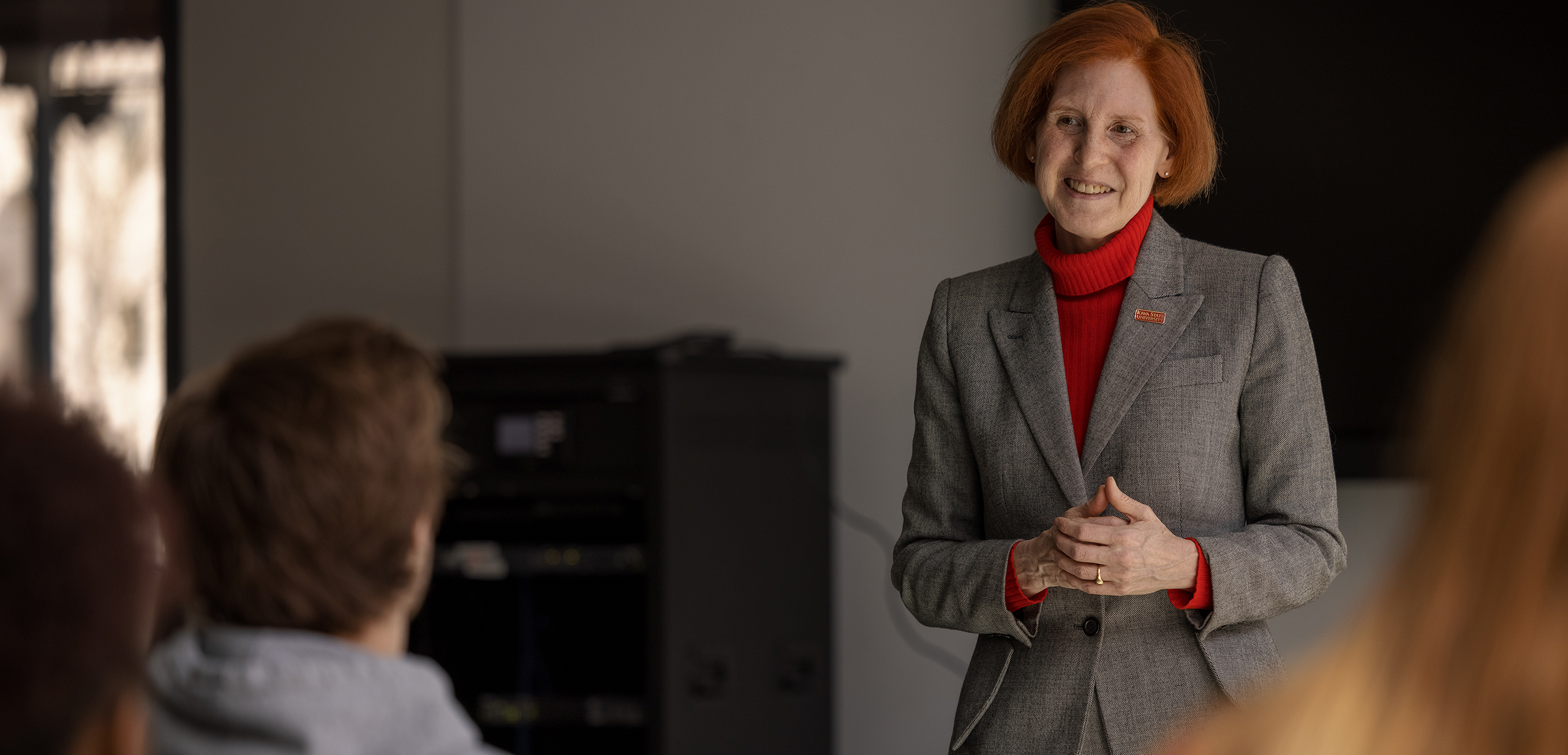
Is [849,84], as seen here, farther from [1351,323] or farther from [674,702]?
[674,702]

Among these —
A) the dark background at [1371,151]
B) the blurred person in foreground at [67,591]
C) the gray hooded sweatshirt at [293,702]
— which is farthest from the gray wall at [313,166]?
the blurred person in foreground at [67,591]

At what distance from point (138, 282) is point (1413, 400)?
377cm

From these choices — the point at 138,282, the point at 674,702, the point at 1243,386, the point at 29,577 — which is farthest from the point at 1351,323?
the point at 138,282

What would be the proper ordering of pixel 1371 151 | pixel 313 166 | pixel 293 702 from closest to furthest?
1. pixel 293 702
2. pixel 1371 151
3. pixel 313 166

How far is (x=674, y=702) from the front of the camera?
251 cm

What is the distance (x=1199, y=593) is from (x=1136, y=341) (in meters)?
0.30

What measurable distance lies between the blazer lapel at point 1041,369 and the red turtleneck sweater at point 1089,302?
15mm

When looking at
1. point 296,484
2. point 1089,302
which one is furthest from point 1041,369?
point 296,484

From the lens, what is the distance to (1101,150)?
1.57 meters

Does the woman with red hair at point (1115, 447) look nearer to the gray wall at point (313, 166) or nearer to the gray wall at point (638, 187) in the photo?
the gray wall at point (638, 187)

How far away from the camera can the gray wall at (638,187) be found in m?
2.93

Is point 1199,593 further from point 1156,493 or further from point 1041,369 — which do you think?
point 1041,369

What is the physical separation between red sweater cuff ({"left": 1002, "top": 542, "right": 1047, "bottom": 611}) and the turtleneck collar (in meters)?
0.33

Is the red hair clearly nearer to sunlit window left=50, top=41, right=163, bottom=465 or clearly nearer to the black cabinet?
the black cabinet
